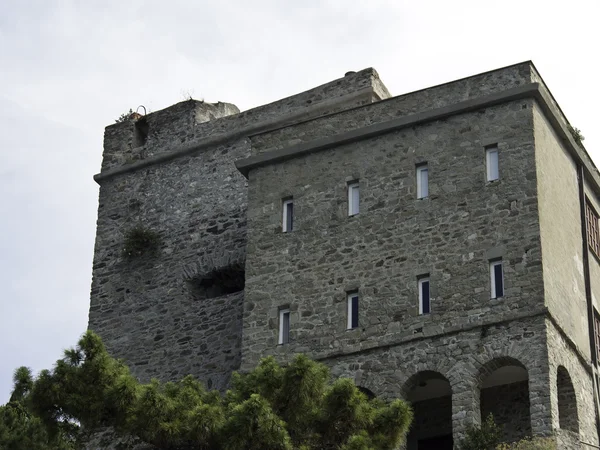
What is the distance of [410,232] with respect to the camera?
3023 cm

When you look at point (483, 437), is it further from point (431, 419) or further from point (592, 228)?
point (592, 228)

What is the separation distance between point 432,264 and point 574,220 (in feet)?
11.1

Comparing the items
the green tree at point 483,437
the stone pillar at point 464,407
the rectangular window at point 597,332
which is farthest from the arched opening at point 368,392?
the rectangular window at point 597,332

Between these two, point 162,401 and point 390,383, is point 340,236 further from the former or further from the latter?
point 162,401

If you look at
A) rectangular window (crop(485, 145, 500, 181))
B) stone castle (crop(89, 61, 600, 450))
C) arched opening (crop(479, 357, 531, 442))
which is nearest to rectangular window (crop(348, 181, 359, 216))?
stone castle (crop(89, 61, 600, 450))

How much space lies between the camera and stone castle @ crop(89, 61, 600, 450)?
2859cm

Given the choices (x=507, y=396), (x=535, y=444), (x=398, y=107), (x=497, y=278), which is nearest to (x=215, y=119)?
(x=398, y=107)

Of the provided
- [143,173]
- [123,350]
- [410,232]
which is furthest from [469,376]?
[143,173]

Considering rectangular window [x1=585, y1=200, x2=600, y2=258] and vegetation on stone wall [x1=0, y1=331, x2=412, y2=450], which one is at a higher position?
rectangular window [x1=585, y1=200, x2=600, y2=258]

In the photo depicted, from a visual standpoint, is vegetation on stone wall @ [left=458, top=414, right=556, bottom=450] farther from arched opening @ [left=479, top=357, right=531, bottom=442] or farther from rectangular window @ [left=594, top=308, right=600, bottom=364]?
rectangular window @ [left=594, top=308, right=600, bottom=364]

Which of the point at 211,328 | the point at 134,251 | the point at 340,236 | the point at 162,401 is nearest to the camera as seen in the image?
the point at 162,401

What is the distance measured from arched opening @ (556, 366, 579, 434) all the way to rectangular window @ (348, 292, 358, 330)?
3.85 metres

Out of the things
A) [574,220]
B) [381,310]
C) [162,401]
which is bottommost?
[162,401]

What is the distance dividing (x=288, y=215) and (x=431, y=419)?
504cm
